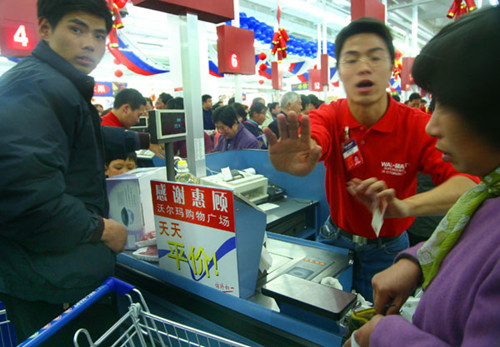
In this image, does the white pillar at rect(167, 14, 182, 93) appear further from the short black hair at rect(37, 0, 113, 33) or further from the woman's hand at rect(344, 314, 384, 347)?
the woman's hand at rect(344, 314, 384, 347)

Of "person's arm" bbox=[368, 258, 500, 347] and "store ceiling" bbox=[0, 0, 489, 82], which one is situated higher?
"store ceiling" bbox=[0, 0, 489, 82]

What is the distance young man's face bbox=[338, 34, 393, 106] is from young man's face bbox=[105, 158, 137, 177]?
1.69 m

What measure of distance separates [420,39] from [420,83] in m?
20.4

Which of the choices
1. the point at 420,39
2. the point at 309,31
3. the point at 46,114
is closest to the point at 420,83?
the point at 46,114

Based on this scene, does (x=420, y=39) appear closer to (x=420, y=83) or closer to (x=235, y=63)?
(x=235, y=63)

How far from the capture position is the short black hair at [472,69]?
1.64 ft

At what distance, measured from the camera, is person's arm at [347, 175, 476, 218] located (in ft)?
3.21

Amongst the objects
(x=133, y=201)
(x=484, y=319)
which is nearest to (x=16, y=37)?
(x=133, y=201)

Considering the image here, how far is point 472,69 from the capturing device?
1.68ft

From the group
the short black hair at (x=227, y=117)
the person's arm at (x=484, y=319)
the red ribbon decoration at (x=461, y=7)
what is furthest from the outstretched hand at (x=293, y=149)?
the red ribbon decoration at (x=461, y=7)

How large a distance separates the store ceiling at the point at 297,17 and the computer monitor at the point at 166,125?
889 cm

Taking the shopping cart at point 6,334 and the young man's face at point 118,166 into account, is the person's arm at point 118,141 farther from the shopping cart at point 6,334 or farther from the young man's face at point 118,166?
the shopping cart at point 6,334

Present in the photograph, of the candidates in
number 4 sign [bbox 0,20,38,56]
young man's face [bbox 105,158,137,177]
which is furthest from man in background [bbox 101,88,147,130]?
number 4 sign [bbox 0,20,38,56]

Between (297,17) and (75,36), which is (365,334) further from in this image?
(297,17)
